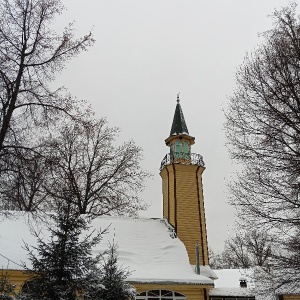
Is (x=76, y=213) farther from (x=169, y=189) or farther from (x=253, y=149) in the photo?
(x=169, y=189)

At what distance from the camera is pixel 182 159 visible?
2158cm

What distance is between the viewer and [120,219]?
19203 mm

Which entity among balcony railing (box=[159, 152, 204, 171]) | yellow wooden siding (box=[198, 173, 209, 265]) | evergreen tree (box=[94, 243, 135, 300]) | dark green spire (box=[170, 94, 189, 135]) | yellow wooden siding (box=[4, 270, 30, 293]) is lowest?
evergreen tree (box=[94, 243, 135, 300])

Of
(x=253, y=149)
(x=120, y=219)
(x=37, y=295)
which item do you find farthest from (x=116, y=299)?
(x=120, y=219)

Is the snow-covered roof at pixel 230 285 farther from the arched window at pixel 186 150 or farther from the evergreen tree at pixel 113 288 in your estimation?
the evergreen tree at pixel 113 288

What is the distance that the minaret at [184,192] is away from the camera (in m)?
19.5

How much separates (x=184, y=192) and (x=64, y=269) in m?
13.0

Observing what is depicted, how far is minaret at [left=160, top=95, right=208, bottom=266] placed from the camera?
1945 centimetres

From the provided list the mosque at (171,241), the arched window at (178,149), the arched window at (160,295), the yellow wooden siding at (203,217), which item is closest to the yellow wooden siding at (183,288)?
the mosque at (171,241)

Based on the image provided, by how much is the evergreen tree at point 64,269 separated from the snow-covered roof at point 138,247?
5.35m

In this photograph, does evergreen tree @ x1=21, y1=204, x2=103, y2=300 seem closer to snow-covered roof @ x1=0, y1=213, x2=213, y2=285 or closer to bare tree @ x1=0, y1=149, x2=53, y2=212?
bare tree @ x1=0, y1=149, x2=53, y2=212

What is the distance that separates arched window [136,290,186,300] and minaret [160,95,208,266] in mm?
3372

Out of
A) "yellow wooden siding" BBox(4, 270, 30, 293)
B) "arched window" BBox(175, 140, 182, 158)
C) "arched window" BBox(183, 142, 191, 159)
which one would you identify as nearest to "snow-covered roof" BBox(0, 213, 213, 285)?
"yellow wooden siding" BBox(4, 270, 30, 293)

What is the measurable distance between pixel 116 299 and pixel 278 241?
434 centimetres
